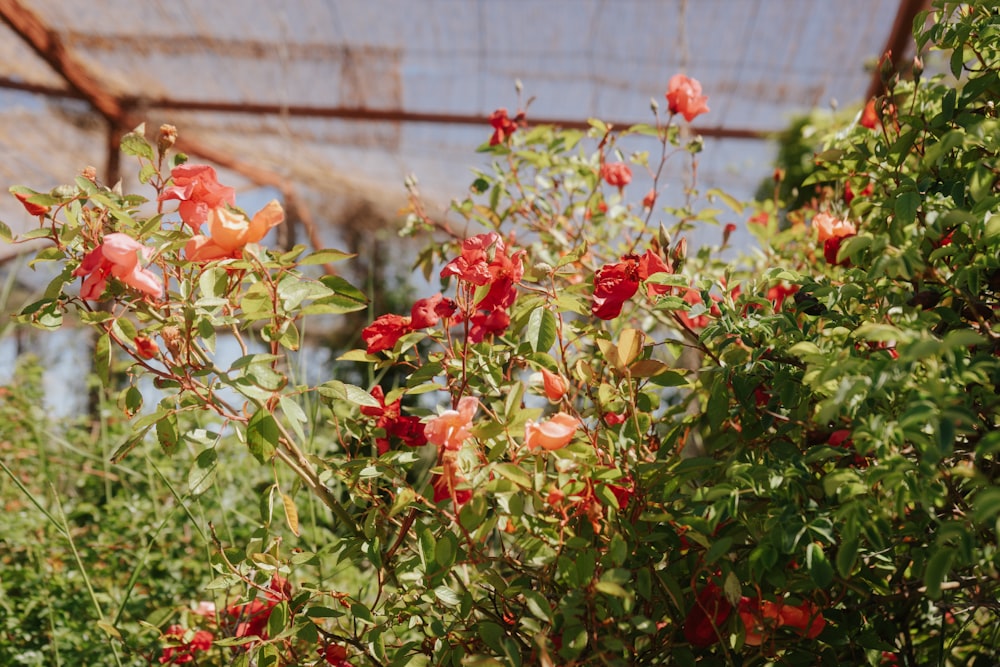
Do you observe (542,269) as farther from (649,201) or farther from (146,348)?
(649,201)

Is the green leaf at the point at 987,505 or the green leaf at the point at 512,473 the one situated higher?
the green leaf at the point at 512,473

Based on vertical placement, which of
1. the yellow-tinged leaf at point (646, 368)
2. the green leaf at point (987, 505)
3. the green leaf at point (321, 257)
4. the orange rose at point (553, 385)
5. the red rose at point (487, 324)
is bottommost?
the green leaf at point (987, 505)

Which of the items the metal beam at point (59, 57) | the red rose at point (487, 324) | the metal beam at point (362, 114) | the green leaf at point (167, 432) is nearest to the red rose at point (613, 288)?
the red rose at point (487, 324)

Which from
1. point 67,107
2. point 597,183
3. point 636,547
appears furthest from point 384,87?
point 636,547

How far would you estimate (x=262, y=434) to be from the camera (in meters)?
0.67

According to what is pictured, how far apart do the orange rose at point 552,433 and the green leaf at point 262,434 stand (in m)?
0.23

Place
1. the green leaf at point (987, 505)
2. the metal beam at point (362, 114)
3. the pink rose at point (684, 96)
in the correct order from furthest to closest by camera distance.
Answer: the metal beam at point (362, 114)
the pink rose at point (684, 96)
the green leaf at point (987, 505)

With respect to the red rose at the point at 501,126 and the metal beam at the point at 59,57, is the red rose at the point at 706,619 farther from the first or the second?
the metal beam at the point at 59,57

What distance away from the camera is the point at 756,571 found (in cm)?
69

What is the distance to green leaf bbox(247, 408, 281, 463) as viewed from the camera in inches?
26.0

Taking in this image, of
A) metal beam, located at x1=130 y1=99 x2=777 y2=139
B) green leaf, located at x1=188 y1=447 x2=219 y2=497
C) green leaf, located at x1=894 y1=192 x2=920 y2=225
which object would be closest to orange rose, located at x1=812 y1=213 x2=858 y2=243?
green leaf, located at x1=894 y1=192 x2=920 y2=225

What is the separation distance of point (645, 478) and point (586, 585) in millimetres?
129

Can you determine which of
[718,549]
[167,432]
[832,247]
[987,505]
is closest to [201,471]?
[167,432]

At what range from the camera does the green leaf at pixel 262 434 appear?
661 mm
